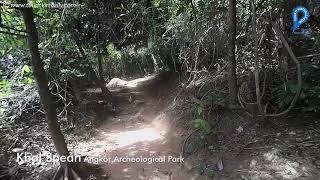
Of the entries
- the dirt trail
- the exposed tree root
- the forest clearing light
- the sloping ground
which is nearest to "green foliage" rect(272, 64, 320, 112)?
the sloping ground

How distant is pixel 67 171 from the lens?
13.1 feet

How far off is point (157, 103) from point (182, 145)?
3735 millimetres

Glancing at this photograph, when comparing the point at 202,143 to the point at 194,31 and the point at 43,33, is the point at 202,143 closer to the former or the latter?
the point at 194,31

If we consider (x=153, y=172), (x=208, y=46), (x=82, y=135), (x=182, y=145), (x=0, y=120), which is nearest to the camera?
(x=153, y=172)

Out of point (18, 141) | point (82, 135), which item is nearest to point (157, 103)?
point (82, 135)

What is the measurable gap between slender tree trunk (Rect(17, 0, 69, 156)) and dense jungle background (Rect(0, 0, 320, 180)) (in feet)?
0.05

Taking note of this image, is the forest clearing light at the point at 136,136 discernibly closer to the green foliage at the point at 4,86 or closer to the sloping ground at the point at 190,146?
the sloping ground at the point at 190,146

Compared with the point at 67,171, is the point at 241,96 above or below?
above

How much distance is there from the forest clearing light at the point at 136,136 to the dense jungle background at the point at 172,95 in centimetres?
3

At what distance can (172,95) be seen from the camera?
8.01 metres

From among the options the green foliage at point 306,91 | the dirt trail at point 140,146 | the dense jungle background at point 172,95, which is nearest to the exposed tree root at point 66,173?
the dense jungle background at point 172,95

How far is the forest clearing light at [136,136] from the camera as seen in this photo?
19.7 feet

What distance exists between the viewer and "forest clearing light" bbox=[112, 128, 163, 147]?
19.7 feet
